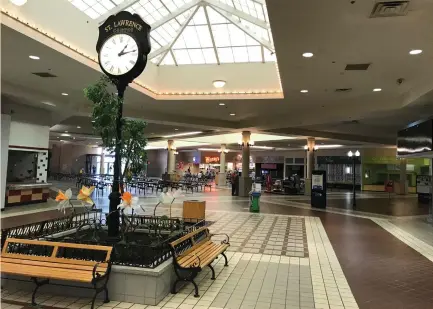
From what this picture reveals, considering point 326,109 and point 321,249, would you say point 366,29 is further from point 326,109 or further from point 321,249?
point 326,109

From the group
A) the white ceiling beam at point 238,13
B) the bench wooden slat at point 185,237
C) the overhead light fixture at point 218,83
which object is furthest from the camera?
the overhead light fixture at point 218,83

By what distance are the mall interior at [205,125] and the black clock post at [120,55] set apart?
0.02m

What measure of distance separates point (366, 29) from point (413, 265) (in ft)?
13.5

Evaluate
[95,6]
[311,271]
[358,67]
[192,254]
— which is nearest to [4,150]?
[95,6]

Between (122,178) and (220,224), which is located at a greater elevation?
(122,178)

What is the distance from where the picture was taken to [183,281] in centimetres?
422

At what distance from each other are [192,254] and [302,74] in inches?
203

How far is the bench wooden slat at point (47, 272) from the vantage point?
342cm

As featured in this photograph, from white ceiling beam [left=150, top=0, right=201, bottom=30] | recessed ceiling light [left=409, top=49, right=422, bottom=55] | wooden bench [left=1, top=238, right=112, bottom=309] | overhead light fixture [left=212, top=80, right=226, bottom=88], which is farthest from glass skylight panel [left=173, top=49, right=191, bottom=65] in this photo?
wooden bench [left=1, top=238, right=112, bottom=309]

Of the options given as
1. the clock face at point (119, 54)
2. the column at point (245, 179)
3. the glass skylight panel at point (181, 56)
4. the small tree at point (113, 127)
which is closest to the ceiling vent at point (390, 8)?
the clock face at point (119, 54)

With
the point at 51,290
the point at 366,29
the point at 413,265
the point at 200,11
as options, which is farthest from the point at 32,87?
the point at 413,265

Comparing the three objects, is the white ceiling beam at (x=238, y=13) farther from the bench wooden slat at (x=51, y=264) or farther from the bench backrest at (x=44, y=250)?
the bench wooden slat at (x=51, y=264)

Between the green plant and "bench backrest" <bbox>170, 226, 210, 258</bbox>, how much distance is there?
4.28 feet

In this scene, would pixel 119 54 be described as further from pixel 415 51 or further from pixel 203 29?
pixel 203 29
